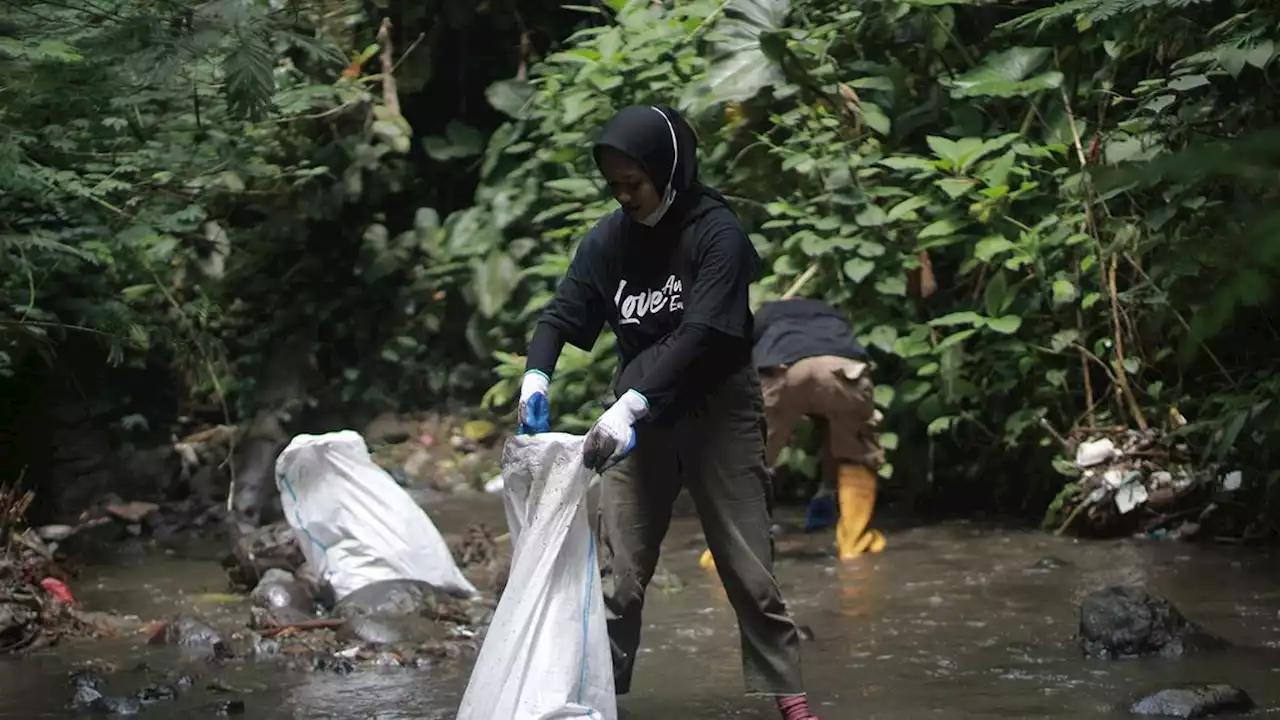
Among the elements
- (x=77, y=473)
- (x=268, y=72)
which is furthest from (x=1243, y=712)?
(x=77, y=473)

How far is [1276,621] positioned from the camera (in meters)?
5.82

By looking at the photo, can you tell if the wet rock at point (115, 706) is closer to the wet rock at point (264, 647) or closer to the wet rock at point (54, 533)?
the wet rock at point (264, 647)

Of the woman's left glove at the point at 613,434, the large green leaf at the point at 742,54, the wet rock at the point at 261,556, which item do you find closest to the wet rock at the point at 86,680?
the wet rock at the point at 261,556

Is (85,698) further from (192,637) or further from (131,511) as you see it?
(131,511)

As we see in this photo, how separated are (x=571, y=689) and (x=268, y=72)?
195 centimetres

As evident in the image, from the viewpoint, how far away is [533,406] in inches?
167

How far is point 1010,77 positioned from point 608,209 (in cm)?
239

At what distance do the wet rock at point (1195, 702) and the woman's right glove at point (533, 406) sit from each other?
1883 mm

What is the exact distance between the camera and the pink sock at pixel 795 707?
434 cm

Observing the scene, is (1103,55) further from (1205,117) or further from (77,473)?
(77,473)

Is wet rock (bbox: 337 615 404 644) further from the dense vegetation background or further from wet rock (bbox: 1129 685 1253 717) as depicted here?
wet rock (bbox: 1129 685 1253 717)

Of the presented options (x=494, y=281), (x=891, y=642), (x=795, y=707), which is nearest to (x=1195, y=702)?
(x=795, y=707)

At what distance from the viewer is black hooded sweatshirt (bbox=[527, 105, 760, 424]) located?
Result: 4.11 meters

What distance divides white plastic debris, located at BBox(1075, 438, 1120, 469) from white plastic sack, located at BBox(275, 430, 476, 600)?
3020 mm
